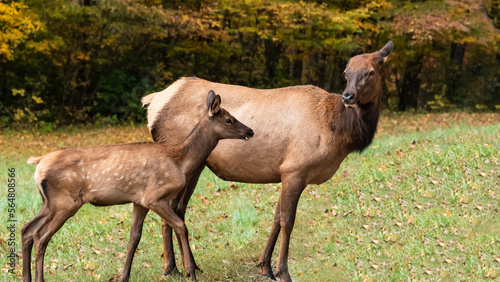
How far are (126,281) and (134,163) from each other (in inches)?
50.6

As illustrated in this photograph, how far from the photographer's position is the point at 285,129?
718cm

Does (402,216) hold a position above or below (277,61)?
above

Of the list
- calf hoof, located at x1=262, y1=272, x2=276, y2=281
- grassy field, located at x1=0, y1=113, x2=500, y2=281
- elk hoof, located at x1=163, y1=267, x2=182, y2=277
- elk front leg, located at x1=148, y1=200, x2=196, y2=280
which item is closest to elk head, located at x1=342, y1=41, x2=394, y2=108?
grassy field, located at x1=0, y1=113, x2=500, y2=281

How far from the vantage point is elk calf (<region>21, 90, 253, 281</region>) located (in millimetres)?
5918

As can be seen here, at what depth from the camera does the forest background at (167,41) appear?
1955cm

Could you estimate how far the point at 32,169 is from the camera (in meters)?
13.9

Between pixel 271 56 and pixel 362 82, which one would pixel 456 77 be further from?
pixel 362 82

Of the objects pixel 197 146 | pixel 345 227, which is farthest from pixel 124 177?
pixel 345 227

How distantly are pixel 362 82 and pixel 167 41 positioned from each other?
56.6ft

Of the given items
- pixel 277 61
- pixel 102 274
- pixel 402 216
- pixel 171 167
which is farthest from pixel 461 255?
pixel 277 61

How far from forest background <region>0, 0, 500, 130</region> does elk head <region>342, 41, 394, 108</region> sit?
1247 cm

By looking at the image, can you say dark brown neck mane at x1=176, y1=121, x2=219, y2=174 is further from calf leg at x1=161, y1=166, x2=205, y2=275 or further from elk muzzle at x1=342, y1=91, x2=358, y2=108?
elk muzzle at x1=342, y1=91, x2=358, y2=108

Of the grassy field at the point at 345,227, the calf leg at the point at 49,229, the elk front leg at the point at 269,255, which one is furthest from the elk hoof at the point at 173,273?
the calf leg at the point at 49,229

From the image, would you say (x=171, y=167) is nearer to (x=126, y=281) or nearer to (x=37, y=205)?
(x=126, y=281)
